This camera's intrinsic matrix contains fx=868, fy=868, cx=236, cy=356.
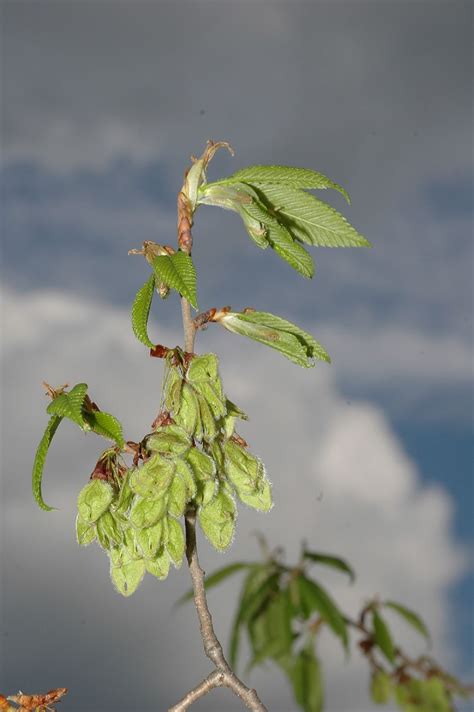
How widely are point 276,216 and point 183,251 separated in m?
0.18

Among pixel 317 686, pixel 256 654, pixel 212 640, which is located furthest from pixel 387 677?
pixel 212 640

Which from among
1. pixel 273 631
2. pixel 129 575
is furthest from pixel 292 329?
pixel 273 631

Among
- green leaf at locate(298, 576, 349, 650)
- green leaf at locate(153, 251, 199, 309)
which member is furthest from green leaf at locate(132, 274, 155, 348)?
green leaf at locate(298, 576, 349, 650)

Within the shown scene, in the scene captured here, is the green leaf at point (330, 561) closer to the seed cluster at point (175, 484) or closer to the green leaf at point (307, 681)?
the green leaf at point (307, 681)

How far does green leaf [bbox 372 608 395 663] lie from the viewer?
2416 millimetres

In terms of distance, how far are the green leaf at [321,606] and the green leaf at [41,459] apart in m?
1.37

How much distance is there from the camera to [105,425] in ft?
3.72

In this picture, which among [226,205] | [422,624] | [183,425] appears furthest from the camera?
[422,624]

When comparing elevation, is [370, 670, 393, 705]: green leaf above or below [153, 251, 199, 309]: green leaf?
below

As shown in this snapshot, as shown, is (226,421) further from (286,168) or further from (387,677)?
(387,677)

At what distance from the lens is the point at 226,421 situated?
44.8 inches

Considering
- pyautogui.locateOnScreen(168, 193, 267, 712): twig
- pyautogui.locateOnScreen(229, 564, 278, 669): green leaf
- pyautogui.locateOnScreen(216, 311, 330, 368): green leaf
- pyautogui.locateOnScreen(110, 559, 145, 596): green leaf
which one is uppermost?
pyautogui.locateOnScreen(229, 564, 278, 669): green leaf

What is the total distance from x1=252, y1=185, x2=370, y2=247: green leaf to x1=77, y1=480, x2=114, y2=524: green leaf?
48cm

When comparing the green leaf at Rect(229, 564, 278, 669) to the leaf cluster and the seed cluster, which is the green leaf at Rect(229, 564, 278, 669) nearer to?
the leaf cluster
